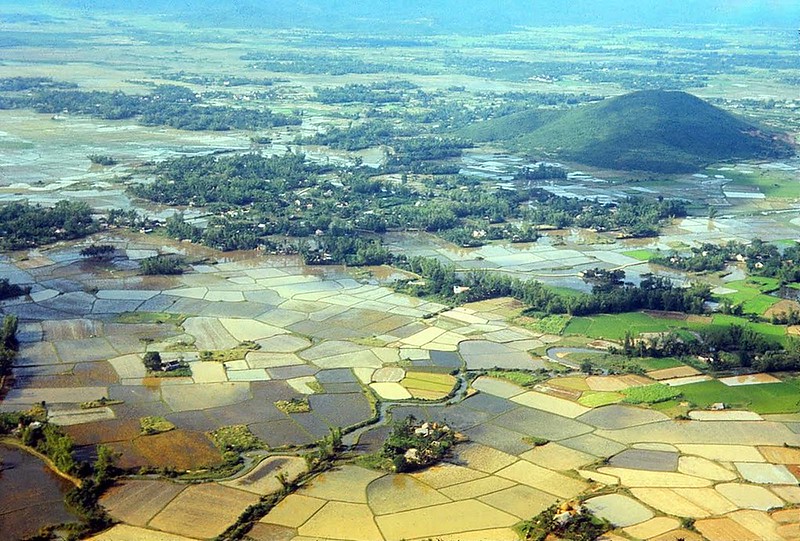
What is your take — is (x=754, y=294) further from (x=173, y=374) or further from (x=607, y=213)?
(x=173, y=374)

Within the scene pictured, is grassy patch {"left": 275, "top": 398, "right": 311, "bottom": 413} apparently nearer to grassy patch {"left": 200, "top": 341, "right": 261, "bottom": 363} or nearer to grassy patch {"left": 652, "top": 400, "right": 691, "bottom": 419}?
grassy patch {"left": 200, "top": 341, "right": 261, "bottom": 363}

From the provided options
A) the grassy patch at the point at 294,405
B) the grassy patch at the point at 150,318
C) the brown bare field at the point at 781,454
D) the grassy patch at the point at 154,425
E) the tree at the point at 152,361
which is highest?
the tree at the point at 152,361

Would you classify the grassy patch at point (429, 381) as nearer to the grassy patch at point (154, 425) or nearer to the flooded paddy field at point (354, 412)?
the flooded paddy field at point (354, 412)

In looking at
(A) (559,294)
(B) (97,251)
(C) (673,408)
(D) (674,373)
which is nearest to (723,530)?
(C) (673,408)

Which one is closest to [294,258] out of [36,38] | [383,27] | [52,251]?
[52,251]

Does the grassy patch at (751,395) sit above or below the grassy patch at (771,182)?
above

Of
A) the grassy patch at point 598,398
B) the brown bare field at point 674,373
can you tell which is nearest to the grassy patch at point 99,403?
the grassy patch at point 598,398
